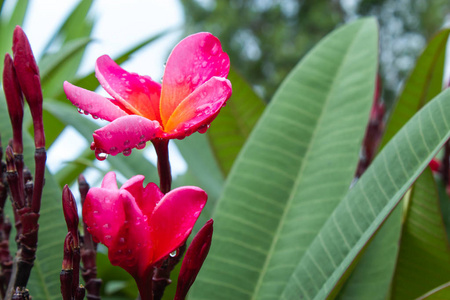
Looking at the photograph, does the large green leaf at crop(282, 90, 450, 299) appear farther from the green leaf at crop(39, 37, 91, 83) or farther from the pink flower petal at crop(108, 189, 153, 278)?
the green leaf at crop(39, 37, 91, 83)

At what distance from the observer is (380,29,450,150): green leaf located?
0.84m

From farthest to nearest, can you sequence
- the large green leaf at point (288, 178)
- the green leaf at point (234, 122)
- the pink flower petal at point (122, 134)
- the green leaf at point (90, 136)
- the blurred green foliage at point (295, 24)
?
the blurred green foliage at point (295, 24) < the green leaf at point (234, 122) < the green leaf at point (90, 136) < the large green leaf at point (288, 178) < the pink flower petal at point (122, 134)

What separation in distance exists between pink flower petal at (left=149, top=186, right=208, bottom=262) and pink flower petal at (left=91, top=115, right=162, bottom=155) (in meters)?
0.04

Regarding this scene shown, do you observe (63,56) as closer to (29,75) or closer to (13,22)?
(29,75)

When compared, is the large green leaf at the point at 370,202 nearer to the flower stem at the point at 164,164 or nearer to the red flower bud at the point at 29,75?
the flower stem at the point at 164,164

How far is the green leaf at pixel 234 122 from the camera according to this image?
95 centimetres

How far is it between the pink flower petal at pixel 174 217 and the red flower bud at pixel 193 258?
0.07 ft

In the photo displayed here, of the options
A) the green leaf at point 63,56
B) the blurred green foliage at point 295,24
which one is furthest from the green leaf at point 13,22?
the blurred green foliage at point 295,24

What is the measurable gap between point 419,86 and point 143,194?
652 mm

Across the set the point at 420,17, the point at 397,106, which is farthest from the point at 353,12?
the point at 397,106

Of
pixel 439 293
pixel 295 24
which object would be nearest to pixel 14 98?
pixel 439 293

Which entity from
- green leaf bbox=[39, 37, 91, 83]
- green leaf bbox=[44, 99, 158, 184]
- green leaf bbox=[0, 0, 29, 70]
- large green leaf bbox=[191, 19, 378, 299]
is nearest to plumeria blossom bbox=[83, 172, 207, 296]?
large green leaf bbox=[191, 19, 378, 299]

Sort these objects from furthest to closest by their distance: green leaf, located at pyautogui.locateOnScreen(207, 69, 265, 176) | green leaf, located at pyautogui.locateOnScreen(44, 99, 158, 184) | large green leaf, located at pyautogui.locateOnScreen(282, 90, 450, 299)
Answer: green leaf, located at pyautogui.locateOnScreen(207, 69, 265, 176)
green leaf, located at pyautogui.locateOnScreen(44, 99, 158, 184)
large green leaf, located at pyautogui.locateOnScreen(282, 90, 450, 299)

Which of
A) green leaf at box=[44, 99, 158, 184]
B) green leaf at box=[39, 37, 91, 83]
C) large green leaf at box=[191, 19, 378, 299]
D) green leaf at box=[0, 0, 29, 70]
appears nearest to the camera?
large green leaf at box=[191, 19, 378, 299]
